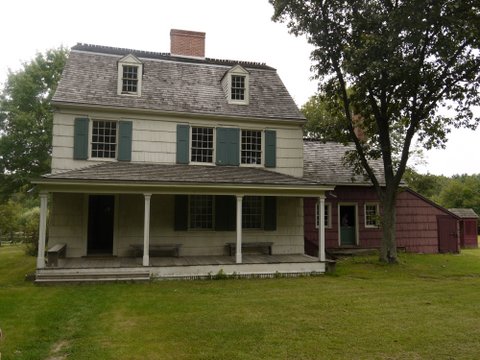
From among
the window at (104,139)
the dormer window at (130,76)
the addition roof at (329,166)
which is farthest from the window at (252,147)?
the window at (104,139)

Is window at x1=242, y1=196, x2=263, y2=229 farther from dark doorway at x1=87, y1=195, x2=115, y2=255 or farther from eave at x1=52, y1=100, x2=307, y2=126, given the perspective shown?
dark doorway at x1=87, y1=195, x2=115, y2=255

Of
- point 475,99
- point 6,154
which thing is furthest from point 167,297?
point 6,154

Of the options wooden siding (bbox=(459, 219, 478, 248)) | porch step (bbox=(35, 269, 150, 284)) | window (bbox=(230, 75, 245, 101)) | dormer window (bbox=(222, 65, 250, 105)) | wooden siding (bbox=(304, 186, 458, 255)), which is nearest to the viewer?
porch step (bbox=(35, 269, 150, 284))

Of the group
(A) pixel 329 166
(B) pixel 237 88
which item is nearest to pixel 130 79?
(B) pixel 237 88

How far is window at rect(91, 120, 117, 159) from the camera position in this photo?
13680 millimetres

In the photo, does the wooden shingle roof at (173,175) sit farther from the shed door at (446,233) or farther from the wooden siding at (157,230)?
the shed door at (446,233)

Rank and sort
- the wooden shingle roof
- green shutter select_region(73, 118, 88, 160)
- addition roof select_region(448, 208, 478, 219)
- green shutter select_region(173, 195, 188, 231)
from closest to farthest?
1. the wooden shingle roof
2. green shutter select_region(73, 118, 88, 160)
3. green shutter select_region(173, 195, 188, 231)
4. addition roof select_region(448, 208, 478, 219)

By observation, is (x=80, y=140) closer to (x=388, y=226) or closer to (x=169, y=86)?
(x=169, y=86)

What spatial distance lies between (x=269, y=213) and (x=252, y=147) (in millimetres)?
2649

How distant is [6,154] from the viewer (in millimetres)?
22109

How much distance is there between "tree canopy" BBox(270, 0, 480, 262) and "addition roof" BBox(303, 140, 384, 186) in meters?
1.81

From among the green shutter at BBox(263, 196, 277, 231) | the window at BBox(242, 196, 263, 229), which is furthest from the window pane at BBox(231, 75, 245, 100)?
the green shutter at BBox(263, 196, 277, 231)

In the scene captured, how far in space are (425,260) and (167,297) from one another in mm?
11962

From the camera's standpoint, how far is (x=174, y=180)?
39.3ft
